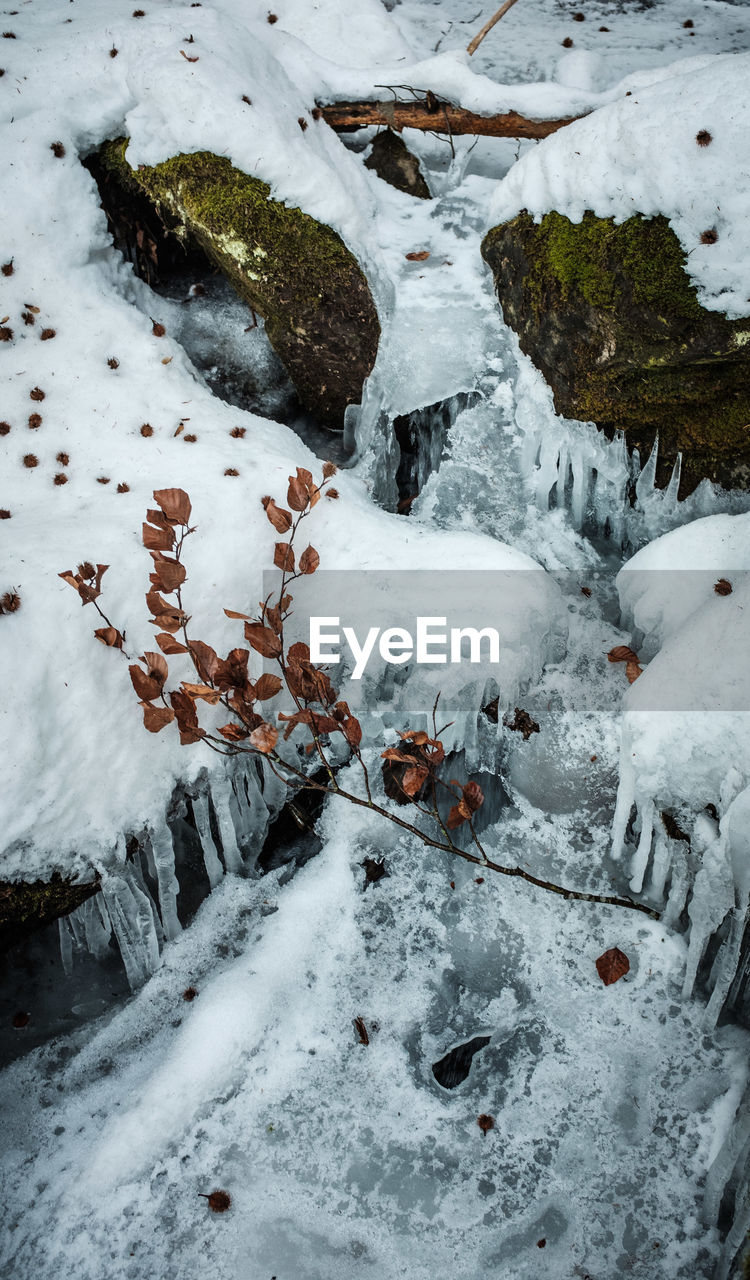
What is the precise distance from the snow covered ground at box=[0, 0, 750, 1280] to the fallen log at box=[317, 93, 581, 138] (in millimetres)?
135

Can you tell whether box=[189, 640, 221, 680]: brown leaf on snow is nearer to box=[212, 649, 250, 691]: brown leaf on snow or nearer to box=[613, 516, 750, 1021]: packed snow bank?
box=[212, 649, 250, 691]: brown leaf on snow

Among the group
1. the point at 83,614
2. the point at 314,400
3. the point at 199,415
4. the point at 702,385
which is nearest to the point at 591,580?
the point at 702,385

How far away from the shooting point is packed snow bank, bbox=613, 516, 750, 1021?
2.74m

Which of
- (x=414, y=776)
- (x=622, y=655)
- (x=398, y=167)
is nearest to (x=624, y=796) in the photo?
(x=622, y=655)

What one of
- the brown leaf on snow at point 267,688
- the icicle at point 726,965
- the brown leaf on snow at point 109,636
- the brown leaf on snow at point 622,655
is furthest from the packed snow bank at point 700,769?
the brown leaf on snow at point 109,636

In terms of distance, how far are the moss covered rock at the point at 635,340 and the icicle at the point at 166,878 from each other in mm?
2893

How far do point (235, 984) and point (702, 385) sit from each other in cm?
339

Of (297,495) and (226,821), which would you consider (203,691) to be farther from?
(297,495)

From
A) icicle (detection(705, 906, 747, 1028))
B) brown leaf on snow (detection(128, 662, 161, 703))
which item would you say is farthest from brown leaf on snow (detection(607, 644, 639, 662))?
brown leaf on snow (detection(128, 662, 161, 703))

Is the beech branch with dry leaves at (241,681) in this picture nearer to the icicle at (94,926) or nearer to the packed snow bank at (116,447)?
the packed snow bank at (116,447)

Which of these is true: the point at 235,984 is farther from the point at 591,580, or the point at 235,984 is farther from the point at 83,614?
the point at 591,580

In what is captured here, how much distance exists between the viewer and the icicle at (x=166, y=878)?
294 centimetres

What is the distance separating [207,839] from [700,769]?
2.05 metres

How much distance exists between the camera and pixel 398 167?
4836 millimetres
